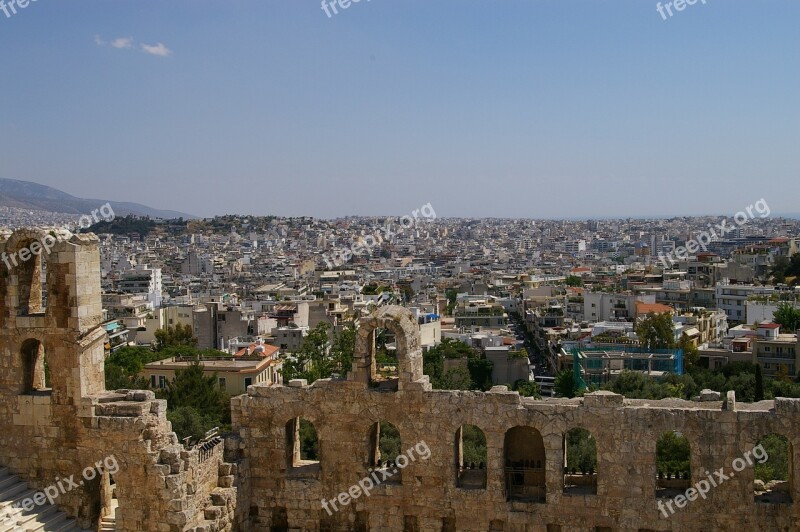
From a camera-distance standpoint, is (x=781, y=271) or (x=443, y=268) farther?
(x=443, y=268)

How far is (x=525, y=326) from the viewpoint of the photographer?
97.2 m

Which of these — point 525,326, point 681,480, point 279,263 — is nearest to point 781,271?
point 525,326

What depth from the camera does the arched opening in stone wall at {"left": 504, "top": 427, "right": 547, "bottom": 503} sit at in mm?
18281

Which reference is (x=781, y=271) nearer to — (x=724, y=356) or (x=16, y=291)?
(x=724, y=356)

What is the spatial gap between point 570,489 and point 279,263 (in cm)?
18136

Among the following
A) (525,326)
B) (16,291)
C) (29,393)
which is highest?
(16,291)

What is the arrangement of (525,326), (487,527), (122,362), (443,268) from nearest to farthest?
(487,527)
(122,362)
(525,326)
(443,268)

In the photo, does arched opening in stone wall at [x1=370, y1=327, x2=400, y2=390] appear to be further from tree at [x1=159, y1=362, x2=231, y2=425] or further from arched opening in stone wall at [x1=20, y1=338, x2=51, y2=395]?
arched opening in stone wall at [x1=20, y1=338, x2=51, y2=395]

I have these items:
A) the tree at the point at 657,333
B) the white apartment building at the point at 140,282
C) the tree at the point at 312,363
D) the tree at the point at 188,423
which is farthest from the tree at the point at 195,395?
the white apartment building at the point at 140,282

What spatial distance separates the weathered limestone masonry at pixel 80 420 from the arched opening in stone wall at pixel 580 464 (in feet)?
24.0

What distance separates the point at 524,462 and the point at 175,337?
63.8m

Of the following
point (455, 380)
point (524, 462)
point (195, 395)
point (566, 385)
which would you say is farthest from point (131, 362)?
point (524, 462)

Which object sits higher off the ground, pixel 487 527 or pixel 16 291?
pixel 16 291

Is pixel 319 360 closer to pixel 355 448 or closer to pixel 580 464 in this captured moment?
pixel 580 464
